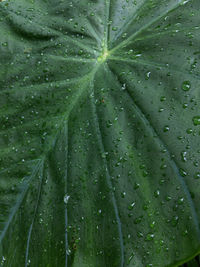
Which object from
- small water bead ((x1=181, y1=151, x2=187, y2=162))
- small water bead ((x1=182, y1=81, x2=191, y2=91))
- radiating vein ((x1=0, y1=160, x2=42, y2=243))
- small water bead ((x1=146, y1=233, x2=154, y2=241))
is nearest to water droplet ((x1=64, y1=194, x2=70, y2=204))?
radiating vein ((x1=0, y1=160, x2=42, y2=243))

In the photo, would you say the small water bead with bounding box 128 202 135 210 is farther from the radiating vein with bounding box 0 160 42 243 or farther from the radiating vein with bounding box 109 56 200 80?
the radiating vein with bounding box 109 56 200 80

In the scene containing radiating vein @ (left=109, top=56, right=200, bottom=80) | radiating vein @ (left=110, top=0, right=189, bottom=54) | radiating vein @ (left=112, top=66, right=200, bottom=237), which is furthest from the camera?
radiating vein @ (left=110, top=0, right=189, bottom=54)

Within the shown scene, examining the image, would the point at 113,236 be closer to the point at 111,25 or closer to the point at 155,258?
the point at 155,258

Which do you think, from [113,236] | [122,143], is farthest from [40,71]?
[113,236]

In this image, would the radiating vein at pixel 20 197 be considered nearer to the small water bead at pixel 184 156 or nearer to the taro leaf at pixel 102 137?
the taro leaf at pixel 102 137

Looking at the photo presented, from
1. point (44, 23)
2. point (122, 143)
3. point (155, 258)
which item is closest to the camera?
point (155, 258)

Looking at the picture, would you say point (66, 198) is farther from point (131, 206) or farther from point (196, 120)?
point (196, 120)

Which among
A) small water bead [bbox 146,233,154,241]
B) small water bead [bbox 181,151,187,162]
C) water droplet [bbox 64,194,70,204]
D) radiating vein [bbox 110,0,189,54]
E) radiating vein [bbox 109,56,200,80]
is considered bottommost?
small water bead [bbox 146,233,154,241]

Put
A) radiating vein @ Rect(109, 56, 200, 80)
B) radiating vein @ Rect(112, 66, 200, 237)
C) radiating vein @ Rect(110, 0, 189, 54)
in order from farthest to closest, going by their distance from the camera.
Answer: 1. radiating vein @ Rect(110, 0, 189, 54)
2. radiating vein @ Rect(109, 56, 200, 80)
3. radiating vein @ Rect(112, 66, 200, 237)

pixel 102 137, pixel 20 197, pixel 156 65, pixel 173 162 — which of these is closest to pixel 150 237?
pixel 173 162
